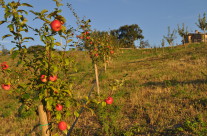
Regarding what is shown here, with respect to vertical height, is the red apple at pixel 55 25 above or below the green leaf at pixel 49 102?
above

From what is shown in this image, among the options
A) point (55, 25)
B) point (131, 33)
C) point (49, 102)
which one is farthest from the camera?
point (131, 33)

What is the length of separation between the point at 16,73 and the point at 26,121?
3.40 meters

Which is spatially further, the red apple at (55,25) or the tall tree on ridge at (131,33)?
the tall tree on ridge at (131,33)

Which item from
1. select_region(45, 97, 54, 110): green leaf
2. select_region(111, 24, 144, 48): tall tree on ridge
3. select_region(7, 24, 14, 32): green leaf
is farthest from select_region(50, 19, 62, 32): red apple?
select_region(111, 24, 144, 48): tall tree on ridge

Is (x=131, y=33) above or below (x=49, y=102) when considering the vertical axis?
above

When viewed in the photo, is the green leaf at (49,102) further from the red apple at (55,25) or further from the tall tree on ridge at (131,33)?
the tall tree on ridge at (131,33)

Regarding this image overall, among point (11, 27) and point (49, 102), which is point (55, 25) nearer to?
Result: point (11, 27)

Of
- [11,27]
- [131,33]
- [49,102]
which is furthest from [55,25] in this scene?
[131,33]

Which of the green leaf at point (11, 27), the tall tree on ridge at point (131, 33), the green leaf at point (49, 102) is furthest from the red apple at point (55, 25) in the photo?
the tall tree on ridge at point (131, 33)

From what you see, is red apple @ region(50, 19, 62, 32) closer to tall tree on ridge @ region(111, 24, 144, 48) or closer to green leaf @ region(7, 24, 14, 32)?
green leaf @ region(7, 24, 14, 32)

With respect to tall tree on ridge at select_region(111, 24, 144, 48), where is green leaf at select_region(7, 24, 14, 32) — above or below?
below

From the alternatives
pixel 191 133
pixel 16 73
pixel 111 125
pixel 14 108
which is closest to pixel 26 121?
pixel 14 108

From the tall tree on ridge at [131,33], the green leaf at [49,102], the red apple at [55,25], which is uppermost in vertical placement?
the tall tree on ridge at [131,33]

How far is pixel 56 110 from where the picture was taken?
7.95 feet
